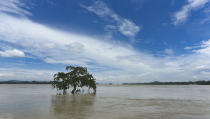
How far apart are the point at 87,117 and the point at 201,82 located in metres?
170

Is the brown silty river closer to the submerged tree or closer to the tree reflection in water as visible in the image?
the tree reflection in water

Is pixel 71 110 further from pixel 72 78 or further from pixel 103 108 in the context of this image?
pixel 72 78

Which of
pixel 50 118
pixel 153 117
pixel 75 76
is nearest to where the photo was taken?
pixel 50 118

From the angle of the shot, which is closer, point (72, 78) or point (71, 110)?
point (71, 110)

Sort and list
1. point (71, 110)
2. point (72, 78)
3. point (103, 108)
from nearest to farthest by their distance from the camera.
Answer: point (71, 110) < point (103, 108) < point (72, 78)

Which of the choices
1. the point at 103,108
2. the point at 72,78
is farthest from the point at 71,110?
the point at 72,78

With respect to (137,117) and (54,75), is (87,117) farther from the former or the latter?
(54,75)

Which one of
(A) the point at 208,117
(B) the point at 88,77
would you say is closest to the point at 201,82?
(B) the point at 88,77

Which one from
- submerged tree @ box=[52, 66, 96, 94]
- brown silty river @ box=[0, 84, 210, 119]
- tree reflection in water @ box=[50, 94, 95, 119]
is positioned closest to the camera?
tree reflection in water @ box=[50, 94, 95, 119]

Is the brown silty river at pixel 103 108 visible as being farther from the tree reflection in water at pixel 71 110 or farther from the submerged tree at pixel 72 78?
the submerged tree at pixel 72 78

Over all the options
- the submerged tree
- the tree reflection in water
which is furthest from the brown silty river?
the submerged tree

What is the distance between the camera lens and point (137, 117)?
11.1 m

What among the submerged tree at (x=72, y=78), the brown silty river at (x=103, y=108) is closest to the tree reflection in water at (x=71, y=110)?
the brown silty river at (x=103, y=108)

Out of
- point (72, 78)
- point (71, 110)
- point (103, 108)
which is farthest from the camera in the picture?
point (72, 78)
